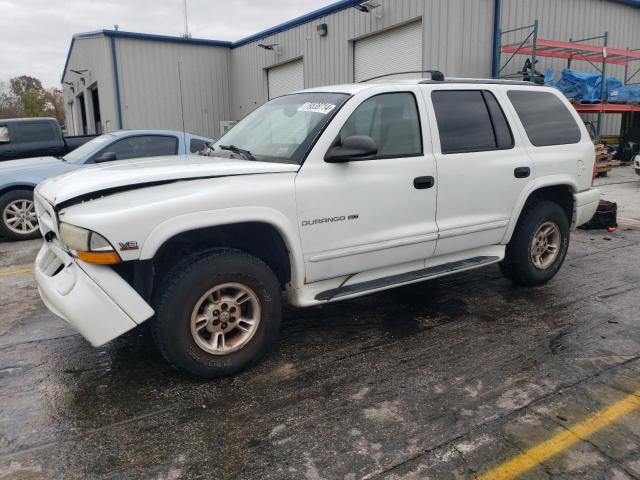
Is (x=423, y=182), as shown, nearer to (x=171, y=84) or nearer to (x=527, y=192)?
(x=527, y=192)

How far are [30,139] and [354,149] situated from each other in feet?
26.6

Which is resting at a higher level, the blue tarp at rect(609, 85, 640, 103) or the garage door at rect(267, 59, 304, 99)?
the garage door at rect(267, 59, 304, 99)

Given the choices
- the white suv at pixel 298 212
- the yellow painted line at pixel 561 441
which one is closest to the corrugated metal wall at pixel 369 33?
the white suv at pixel 298 212

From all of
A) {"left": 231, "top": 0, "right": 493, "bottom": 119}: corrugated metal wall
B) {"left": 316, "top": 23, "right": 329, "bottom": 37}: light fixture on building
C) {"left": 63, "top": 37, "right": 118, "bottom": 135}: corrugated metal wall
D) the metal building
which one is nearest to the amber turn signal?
the metal building

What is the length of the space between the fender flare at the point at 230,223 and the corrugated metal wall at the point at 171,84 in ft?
58.8

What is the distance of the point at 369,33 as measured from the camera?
14000 millimetres

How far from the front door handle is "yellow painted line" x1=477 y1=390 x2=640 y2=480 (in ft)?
6.11

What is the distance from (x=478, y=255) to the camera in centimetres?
447

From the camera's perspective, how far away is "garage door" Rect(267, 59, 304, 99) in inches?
696

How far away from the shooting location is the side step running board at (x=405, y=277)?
140 inches

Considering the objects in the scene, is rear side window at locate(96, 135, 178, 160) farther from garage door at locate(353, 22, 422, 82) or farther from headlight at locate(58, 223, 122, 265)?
garage door at locate(353, 22, 422, 82)

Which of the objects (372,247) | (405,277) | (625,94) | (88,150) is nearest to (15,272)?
(88,150)

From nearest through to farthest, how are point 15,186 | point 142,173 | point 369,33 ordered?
point 142,173, point 15,186, point 369,33

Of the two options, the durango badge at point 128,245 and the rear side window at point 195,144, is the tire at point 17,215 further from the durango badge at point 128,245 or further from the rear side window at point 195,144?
the durango badge at point 128,245
